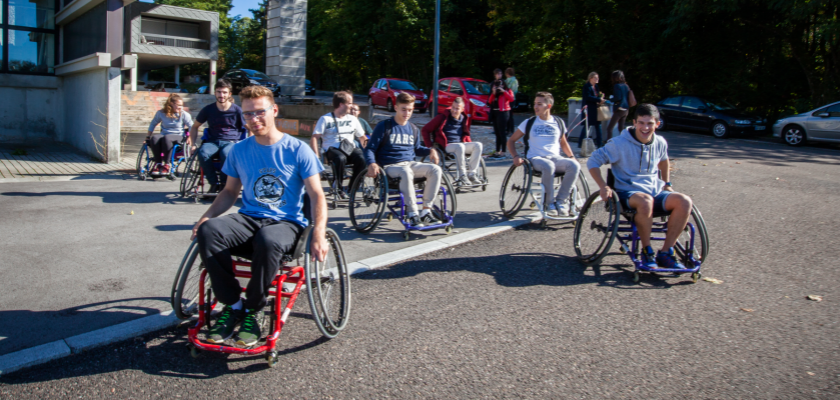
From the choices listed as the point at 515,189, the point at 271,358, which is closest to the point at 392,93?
the point at 515,189

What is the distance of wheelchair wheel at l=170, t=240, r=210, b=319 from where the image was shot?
3814mm

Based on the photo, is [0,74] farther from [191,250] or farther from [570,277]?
[570,277]

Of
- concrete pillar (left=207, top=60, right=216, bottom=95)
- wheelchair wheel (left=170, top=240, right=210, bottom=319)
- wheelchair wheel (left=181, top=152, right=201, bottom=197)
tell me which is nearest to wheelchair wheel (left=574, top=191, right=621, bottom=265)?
wheelchair wheel (left=170, top=240, right=210, bottom=319)

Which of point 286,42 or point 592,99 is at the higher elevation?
point 286,42

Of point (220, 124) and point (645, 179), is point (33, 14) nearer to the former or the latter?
point (220, 124)

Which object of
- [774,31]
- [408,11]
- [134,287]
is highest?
[408,11]

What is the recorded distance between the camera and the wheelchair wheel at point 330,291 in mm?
3682

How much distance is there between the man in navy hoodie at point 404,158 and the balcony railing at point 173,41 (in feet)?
89.8

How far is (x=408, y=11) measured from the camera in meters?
34.8

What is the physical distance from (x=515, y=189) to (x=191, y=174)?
4.67 metres

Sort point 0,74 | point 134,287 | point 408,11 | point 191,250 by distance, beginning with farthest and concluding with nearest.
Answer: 1. point 408,11
2. point 0,74
3. point 134,287
4. point 191,250

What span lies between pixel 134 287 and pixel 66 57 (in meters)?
13.4

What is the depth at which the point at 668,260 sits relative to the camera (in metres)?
5.16

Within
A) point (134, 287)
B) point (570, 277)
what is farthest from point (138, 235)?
point (570, 277)
